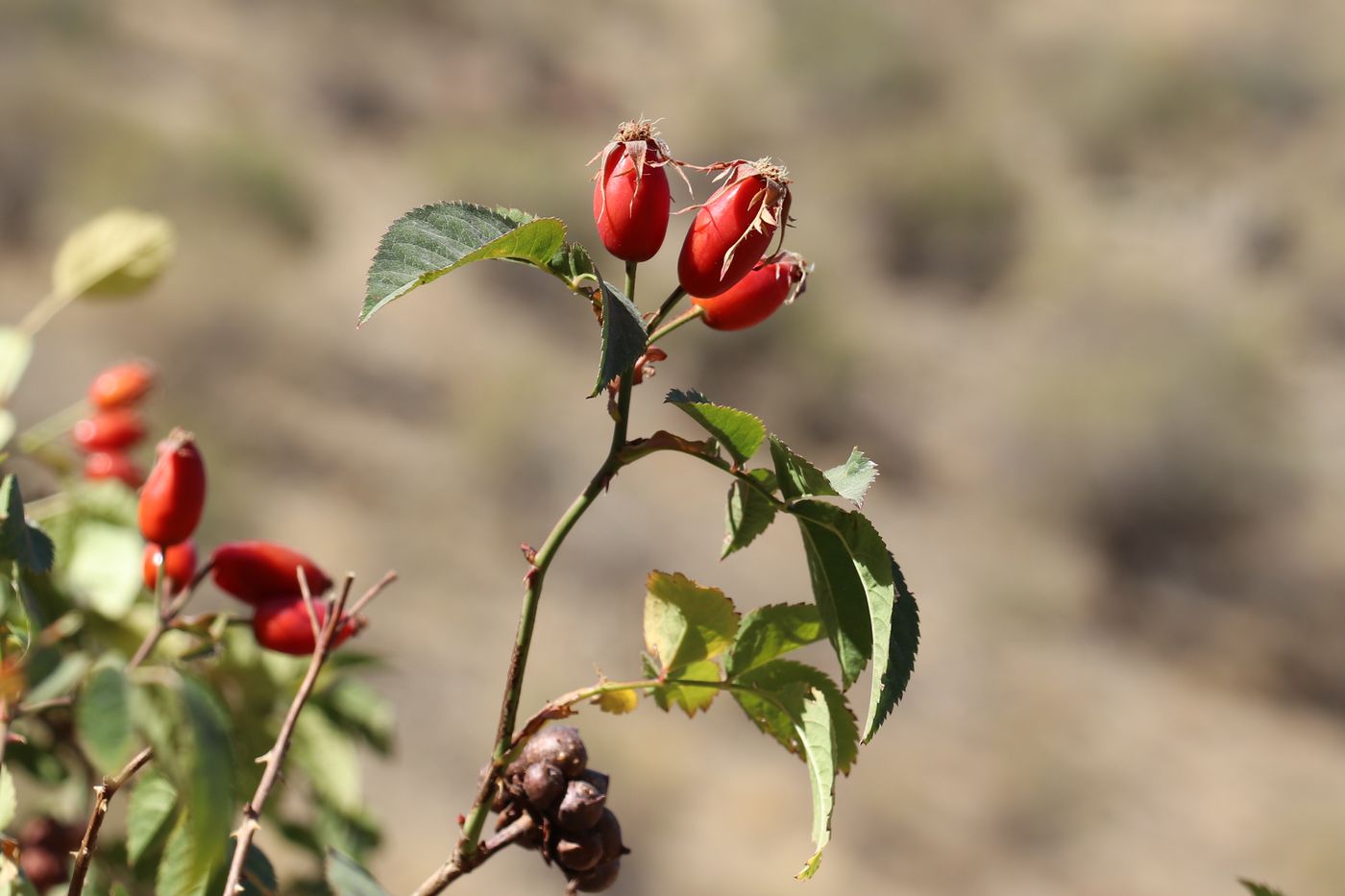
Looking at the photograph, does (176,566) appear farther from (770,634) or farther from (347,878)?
(770,634)

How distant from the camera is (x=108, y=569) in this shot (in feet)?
4.03

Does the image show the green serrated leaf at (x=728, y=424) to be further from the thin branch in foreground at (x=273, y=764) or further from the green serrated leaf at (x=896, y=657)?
the thin branch in foreground at (x=273, y=764)

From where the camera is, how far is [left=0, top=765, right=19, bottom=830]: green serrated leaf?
2.45 ft

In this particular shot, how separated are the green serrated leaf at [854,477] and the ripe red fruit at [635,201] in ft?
0.55

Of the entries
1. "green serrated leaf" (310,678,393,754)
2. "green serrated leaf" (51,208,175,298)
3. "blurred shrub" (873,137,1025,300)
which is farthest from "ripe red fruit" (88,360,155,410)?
"blurred shrub" (873,137,1025,300)

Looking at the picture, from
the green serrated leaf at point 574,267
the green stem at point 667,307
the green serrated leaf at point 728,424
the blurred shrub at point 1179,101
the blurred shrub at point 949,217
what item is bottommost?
the green serrated leaf at point 728,424

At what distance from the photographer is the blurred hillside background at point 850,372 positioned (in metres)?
6.37

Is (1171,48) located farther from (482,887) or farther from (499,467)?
(482,887)

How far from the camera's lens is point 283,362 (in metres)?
8.12

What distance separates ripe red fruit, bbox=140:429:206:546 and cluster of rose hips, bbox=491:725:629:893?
365 mm

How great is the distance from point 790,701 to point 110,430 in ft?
3.52

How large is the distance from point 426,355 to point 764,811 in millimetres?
4142

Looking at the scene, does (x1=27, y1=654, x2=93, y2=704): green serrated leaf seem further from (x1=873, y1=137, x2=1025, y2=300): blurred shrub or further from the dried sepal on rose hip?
(x1=873, y1=137, x2=1025, y2=300): blurred shrub

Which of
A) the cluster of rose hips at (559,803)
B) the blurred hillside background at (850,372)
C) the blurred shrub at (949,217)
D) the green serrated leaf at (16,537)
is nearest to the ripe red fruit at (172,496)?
the green serrated leaf at (16,537)
